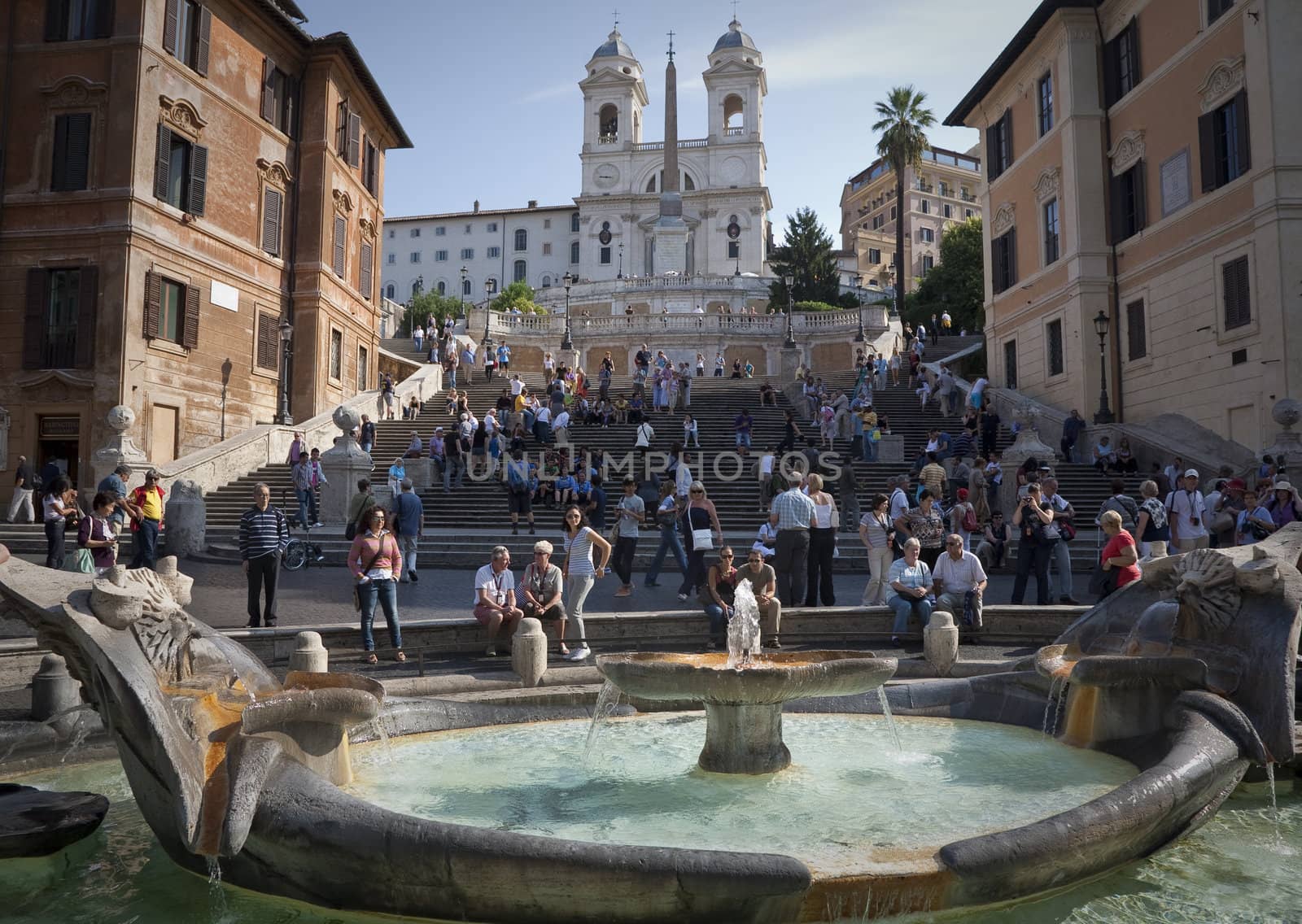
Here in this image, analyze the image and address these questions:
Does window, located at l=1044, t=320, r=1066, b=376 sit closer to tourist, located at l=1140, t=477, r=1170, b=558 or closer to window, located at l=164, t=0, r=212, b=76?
tourist, located at l=1140, t=477, r=1170, b=558

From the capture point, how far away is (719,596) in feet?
32.8

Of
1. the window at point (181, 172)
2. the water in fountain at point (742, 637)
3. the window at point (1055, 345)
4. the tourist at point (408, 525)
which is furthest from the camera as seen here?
the window at point (1055, 345)

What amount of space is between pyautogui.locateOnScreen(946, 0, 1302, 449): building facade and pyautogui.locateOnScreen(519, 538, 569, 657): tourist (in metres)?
16.4

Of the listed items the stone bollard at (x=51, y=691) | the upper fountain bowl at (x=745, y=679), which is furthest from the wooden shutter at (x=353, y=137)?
the upper fountain bowl at (x=745, y=679)

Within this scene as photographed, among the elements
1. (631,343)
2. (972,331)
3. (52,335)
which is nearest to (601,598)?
(52,335)

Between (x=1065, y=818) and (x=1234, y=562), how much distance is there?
2.56 metres

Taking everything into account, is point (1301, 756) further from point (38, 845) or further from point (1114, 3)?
point (1114, 3)

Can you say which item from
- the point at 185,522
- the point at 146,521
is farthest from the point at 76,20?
the point at 146,521

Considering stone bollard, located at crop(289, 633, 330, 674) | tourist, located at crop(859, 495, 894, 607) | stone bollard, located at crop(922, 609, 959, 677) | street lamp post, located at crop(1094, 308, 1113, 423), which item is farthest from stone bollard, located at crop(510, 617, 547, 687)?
street lamp post, located at crop(1094, 308, 1113, 423)

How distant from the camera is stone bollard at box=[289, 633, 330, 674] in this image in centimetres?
788

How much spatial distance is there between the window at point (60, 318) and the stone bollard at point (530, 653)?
65.0 feet

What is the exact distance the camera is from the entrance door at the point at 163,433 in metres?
24.4

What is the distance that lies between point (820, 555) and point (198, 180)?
21.3m

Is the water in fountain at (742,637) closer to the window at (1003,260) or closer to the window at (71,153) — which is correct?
the window at (71,153)
